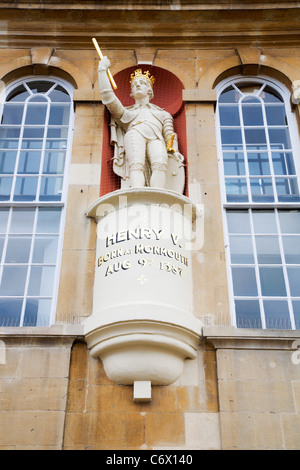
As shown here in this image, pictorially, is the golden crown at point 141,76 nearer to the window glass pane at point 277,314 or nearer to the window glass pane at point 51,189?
the window glass pane at point 51,189

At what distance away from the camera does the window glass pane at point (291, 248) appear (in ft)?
25.7

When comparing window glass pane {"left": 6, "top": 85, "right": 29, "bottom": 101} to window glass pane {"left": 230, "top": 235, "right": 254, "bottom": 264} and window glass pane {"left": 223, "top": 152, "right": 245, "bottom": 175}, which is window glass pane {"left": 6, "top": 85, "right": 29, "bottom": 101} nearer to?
window glass pane {"left": 223, "top": 152, "right": 245, "bottom": 175}

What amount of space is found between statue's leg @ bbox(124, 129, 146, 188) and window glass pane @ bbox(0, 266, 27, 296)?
6.66 ft

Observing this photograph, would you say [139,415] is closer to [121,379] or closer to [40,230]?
[121,379]

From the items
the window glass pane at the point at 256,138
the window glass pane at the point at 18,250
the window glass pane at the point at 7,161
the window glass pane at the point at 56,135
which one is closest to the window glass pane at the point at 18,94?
the window glass pane at the point at 56,135

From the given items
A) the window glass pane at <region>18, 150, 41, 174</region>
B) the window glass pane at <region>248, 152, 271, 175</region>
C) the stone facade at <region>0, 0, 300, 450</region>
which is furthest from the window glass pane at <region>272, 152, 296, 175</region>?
the window glass pane at <region>18, 150, 41, 174</region>

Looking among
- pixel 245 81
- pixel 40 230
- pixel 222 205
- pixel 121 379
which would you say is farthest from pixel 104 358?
pixel 245 81

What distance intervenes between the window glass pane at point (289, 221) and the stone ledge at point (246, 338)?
1.91 metres

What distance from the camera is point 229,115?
31.4ft

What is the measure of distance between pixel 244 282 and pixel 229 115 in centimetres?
340

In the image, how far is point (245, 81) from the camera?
1002cm

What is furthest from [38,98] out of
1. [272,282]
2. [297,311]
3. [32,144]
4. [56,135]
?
[297,311]

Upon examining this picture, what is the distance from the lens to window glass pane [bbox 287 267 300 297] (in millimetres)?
7520

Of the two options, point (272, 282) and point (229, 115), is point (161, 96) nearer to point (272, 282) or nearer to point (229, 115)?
point (229, 115)
